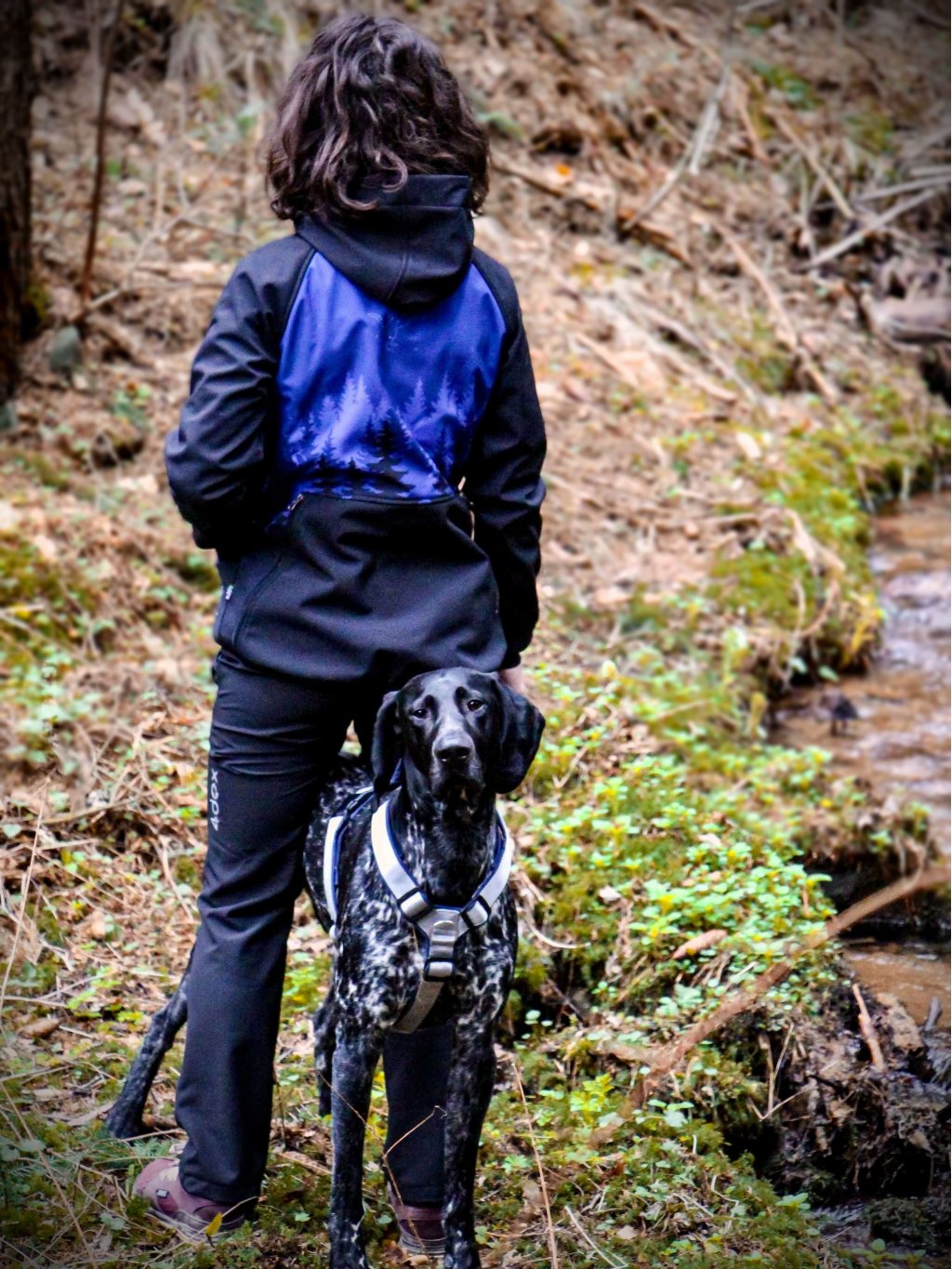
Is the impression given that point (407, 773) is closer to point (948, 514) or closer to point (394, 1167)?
point (394, 1167)

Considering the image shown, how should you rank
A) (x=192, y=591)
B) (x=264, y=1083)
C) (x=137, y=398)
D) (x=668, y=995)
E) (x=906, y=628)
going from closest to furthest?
(x=264, y=1083), (x=668, y=995), (x=192, y=591), (x=137, y=398), (x=906, y=628)

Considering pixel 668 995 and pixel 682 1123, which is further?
pixel 668 995

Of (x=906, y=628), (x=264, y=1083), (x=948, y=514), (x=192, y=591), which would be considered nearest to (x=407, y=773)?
(x=264, y=1083)

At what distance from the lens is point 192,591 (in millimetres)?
7152

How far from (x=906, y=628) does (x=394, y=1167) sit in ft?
21.1

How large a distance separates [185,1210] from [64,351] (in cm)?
573

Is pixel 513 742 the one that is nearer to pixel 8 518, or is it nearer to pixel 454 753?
pixel 454 753

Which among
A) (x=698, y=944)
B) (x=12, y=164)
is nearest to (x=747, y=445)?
(x=12, y=164)

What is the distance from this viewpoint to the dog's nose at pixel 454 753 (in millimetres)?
2777

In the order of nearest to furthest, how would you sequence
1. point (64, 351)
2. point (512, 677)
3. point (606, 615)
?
point (512, 677)
point (64, 351)
point (606, 615)

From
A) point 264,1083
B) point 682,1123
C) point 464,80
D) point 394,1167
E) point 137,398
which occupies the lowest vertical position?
point 682,1123

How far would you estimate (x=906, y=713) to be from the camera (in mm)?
7820

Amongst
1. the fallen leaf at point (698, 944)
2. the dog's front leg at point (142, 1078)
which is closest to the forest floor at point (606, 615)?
the fallen leaf at point (698, 944)

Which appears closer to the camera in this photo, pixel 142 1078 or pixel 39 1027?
pixel 142 1078
